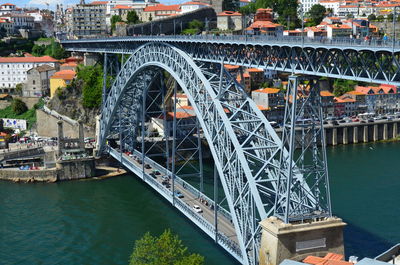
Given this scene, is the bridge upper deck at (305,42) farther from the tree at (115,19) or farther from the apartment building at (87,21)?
the apartment building at (87,21)

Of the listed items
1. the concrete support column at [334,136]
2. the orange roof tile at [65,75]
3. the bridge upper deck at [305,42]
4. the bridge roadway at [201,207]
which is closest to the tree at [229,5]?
the orange roof tile at [65,75]

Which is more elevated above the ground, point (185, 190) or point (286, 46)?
point (286, 46)

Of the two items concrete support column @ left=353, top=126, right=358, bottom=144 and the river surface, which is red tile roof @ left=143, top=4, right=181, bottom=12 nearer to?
concrete support column @ left=353, top=126, right=358, bottom=144

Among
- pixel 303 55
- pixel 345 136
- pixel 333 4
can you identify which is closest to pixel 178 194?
pixel 303 55

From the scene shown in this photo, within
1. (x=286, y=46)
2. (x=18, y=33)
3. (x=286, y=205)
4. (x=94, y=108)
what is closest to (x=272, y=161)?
(x=286, y=205)

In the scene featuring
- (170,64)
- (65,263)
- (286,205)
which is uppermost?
(170,64)

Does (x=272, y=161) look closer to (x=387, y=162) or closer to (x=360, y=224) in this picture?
(x=360, y=224)
